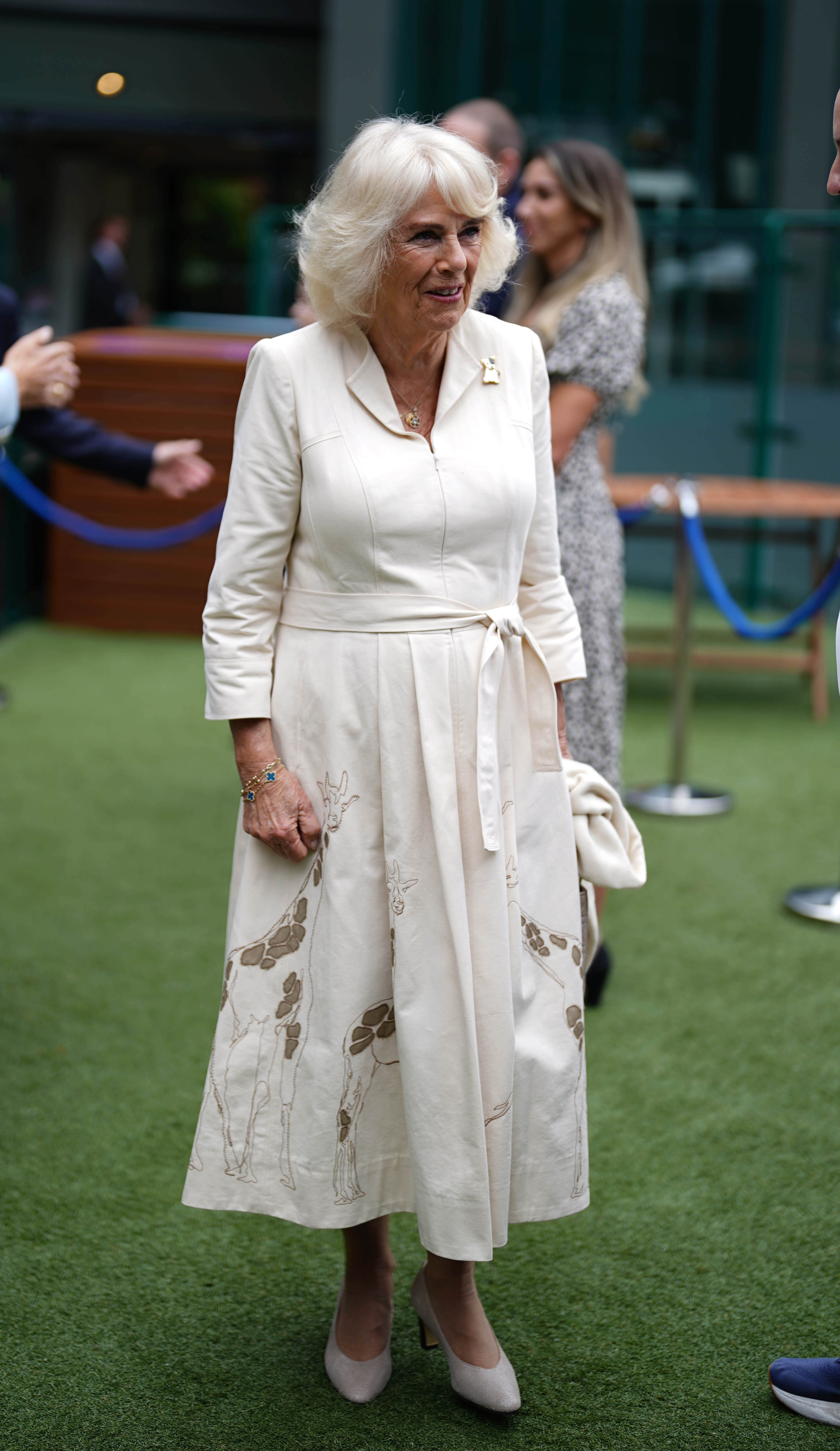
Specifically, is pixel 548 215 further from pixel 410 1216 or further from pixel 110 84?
pixel 110 84

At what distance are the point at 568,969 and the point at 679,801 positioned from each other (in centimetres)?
341

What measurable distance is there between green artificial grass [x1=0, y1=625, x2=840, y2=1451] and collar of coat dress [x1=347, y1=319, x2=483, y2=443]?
153 cm

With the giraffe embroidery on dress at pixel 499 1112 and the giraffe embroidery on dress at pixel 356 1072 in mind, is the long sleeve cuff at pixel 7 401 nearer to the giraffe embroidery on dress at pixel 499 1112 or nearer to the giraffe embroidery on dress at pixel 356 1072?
the giraffe embroidery on dress at pixel 356 1072

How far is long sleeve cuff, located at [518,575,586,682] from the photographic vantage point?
253 cm

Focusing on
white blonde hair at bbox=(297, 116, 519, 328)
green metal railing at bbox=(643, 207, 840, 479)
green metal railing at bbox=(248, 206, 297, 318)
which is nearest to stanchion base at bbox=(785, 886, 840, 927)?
white blonde hair at bbox=(297, 116, 519, 328)

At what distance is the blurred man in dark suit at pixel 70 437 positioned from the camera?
10.8 ft

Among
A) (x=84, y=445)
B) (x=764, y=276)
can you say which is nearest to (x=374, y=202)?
(x=84, y=445)

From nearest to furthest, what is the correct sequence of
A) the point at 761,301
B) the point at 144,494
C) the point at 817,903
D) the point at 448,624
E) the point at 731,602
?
the point at 448,624
the point at 817,903
the point at 731,602
the point at 144,494
the point at 761,301

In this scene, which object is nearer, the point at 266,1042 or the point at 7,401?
the point at 266,1042

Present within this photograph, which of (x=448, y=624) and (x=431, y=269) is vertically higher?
(x=431, y=269)

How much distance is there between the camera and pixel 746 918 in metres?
4.65

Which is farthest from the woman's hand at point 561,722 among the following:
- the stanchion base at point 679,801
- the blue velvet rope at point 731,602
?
the stanchion base at point 679,801

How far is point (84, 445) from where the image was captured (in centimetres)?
405

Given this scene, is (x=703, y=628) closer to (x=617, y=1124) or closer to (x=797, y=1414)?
(x=617, y=1124)
